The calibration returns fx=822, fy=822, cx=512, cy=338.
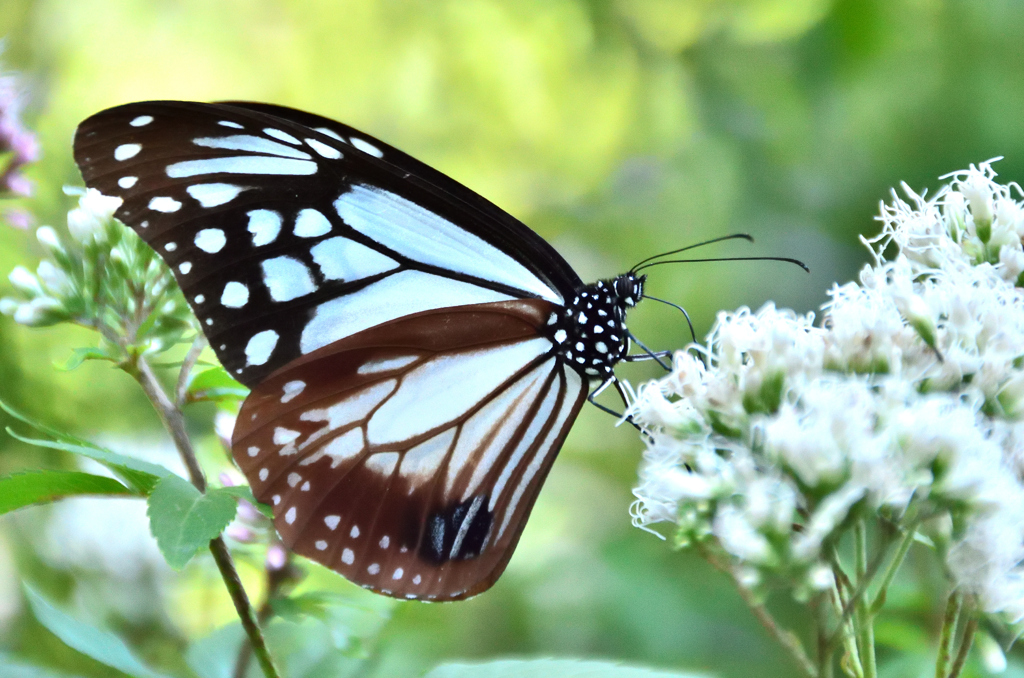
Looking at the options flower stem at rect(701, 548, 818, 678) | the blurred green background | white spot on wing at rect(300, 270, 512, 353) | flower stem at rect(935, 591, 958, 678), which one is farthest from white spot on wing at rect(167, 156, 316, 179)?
the blurred green background

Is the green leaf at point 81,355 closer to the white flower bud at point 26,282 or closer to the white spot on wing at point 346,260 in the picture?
the white flower bud at point 26,282

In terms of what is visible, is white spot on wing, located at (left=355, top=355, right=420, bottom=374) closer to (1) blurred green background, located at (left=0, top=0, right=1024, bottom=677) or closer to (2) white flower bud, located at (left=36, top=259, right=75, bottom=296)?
(2) white flower bud, located at (left=36, top=259, right=75, bottom=296)

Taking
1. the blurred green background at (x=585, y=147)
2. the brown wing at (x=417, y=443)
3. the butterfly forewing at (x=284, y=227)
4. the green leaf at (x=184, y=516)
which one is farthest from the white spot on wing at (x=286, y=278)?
the blurred green background at (x=585, y=147)

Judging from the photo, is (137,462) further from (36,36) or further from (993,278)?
(36,36)

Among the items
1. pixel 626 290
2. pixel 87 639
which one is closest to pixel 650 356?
pixel 626 290

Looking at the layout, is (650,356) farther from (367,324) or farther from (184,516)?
(184,516)

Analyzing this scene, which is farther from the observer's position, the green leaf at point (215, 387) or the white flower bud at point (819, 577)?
the green leaf at point (215, 387)
